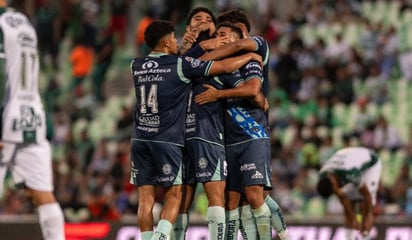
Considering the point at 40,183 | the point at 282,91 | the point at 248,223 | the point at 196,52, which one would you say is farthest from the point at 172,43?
the point at 282,91

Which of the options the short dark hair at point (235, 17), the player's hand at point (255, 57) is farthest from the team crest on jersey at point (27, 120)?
the short dark hair at point (235, 17)

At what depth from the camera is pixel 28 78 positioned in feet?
34.1

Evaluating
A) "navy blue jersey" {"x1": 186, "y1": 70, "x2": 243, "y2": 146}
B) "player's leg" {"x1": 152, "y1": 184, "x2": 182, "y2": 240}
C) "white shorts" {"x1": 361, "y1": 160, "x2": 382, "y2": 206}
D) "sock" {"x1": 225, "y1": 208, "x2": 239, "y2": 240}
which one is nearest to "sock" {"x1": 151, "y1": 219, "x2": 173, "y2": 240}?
"player's leg" {"x1": 152, "y1": 184, "x2": 182, "y2": 240}

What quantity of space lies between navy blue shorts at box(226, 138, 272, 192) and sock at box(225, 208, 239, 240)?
0.78 ft

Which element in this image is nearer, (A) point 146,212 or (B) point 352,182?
(A) point 146,212

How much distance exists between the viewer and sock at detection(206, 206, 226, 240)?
11.1 m

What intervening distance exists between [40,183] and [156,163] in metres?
1.38

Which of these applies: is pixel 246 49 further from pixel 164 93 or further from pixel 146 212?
pixel 146 212

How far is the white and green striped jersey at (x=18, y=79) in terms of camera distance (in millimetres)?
10273

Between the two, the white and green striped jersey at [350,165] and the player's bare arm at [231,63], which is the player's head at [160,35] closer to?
the player's bare arm at [231,63]

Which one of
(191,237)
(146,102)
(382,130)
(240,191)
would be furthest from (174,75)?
(382,130)

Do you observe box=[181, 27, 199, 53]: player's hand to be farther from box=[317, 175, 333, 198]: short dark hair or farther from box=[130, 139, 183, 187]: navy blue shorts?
box=[317, 175, 333, 198]: short dark hair

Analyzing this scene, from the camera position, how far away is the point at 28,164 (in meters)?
10.3

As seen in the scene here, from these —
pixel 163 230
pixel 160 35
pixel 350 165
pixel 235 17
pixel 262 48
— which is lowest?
pixel 163 230
